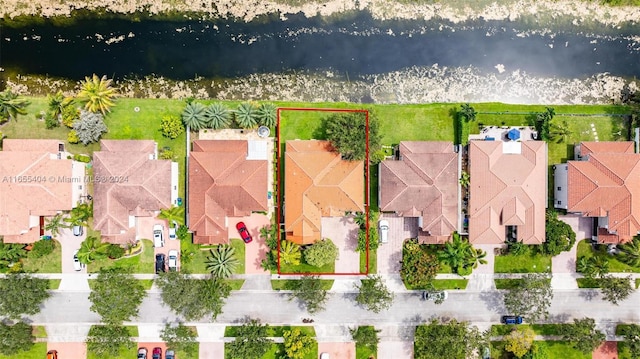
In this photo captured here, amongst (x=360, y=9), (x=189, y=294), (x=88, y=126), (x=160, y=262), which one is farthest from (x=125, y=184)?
(x=360, y=9)

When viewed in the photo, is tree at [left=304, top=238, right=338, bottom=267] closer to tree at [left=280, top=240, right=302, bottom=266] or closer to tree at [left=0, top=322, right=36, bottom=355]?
tree at [left=280, top=240, right=302, bottom=266]

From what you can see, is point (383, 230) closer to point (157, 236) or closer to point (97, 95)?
point (157, 236)

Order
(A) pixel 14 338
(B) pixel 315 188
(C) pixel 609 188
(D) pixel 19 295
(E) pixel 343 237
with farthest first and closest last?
(E) pixel 343 237, (C) pixel 609 188, (B) pixel 315 188, (A) pixel 14 338, (D) pixel 19 295

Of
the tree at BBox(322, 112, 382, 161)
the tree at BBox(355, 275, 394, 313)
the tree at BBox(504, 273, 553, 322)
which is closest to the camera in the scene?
the tree at BBox(322, 112, 382, 161)

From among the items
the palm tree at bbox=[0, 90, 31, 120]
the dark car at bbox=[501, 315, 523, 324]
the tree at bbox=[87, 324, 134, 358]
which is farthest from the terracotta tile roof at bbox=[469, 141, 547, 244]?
the palm tree at bbox=[0, 90, 31, 120]

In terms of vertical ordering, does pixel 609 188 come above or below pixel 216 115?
below

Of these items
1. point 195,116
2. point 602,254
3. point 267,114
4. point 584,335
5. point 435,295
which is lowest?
point 584,335

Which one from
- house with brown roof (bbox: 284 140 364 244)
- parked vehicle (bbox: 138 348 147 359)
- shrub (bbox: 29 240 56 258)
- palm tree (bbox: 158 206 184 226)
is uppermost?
house with brown roof (bbox: 284 140 364 244)
